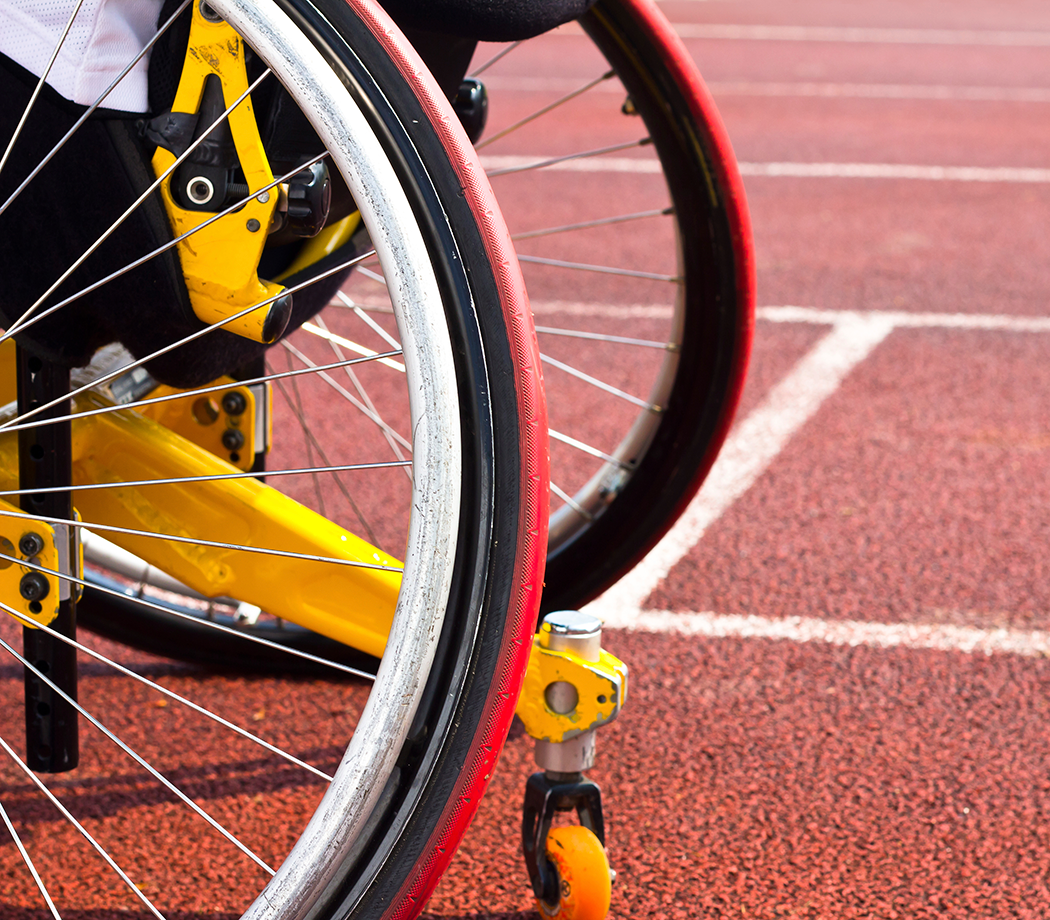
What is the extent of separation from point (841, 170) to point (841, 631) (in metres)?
4.94

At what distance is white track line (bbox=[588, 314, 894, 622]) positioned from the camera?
8.78ft

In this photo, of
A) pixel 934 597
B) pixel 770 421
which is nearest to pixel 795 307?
pixel 770 421

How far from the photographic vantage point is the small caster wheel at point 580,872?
5.18 ft

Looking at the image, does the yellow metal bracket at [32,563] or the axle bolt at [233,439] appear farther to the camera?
the axle bolt at [233,439]

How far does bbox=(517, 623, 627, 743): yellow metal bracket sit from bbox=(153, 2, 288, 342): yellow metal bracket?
0.52 m

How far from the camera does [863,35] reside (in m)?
13.2

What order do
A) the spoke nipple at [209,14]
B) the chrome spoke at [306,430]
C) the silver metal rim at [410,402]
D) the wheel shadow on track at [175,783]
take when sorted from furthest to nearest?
the chrome spoke at [306,430] → the wheel shadow on track at [175,783] → the spoke nipple at [209,14] → the silver metal rim at [410,402]

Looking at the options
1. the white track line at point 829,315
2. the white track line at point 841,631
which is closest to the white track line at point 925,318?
the white track line at point 829,315

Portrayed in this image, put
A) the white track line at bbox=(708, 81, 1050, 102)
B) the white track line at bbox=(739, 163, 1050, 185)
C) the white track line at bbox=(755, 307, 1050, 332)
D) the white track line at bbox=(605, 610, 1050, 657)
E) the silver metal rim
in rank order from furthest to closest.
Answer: the white track line at bbox=(708, 81, 1050, 102) → the white track line at bbox=(739, 163, 1050, 185) → the white track line at bbox=(755, 307, 1050, 332) → the white track line at bbox=(605, 610, 1050, 657) → the silver metal rim

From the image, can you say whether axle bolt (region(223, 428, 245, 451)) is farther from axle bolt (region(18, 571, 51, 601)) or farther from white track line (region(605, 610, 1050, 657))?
white track line (region(605, 610, 1050, 657))

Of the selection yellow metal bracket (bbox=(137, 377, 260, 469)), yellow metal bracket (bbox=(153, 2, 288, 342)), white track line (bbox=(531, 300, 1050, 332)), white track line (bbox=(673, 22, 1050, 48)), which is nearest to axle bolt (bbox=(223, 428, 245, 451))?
yellow metal bracket (bbox=(137, 377, 260, 469))

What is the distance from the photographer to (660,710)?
7.19 feet

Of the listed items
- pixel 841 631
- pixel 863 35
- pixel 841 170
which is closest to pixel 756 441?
pixel 841 631

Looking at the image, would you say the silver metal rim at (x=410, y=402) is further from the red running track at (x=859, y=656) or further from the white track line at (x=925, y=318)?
the white track line at (x=925, y=318)
